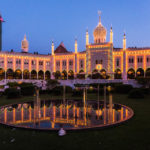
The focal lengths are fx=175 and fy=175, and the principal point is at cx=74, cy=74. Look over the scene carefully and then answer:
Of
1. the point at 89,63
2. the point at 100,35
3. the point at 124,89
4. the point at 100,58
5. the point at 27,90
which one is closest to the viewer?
the point at 27,90

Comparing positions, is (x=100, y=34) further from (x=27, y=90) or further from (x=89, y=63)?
(x=27, y=90)

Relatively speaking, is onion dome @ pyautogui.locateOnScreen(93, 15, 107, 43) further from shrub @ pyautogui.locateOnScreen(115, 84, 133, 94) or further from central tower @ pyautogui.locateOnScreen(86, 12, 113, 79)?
shrub @ pyautogui.locateOnScreen(115, 84, 133, 94)

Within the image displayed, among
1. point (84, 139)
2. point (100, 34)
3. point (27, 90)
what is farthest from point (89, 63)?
point (84, 139)

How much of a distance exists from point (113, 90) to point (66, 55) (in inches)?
1355

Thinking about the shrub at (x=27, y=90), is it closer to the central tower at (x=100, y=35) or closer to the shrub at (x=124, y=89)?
the shrub at (x=124, y=89)

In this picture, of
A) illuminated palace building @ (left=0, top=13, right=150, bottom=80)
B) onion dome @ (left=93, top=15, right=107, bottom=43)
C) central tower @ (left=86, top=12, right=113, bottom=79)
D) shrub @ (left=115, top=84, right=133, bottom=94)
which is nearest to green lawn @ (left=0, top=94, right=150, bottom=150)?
shrub @ (left=115, top=84, right=133, bottom=94)


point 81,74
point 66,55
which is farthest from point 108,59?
point 66,55

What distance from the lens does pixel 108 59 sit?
52.0 m

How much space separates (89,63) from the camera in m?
54.2

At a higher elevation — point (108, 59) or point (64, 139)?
point (108, 59)

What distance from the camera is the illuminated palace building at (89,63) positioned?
5066cm

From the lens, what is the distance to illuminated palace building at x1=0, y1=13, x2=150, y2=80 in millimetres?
50656

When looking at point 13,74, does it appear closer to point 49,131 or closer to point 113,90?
→ point 113,90

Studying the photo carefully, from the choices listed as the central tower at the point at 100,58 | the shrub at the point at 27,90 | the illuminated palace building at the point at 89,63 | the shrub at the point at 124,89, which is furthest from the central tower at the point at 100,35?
the shrub at the point at 27,90
